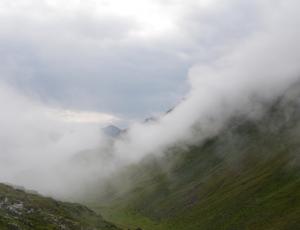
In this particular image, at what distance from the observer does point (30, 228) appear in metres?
200

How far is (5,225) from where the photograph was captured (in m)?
187

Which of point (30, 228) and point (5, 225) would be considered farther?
point (30, 228)

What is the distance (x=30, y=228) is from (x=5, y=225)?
1527 cm
